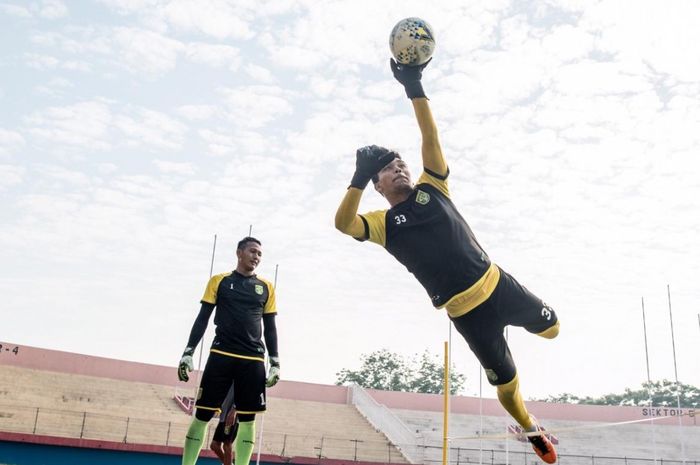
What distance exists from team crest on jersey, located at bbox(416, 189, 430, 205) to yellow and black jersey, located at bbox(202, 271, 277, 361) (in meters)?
2.73

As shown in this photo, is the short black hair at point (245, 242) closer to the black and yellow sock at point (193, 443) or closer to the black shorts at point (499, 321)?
the black and yellow sock at point (193, 443)

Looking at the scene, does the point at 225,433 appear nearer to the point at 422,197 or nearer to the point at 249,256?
the point at 249,256

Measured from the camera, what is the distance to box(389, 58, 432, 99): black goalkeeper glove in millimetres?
4266

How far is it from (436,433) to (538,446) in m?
27.9

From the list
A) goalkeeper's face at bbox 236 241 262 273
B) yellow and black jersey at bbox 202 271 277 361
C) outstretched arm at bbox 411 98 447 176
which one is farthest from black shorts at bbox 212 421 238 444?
outstretched arm at bbox 411 98 447 176

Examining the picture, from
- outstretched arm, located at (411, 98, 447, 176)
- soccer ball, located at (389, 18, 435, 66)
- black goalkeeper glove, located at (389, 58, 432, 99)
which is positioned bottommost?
outstretched arm, located at (411, 98, 447, 176)

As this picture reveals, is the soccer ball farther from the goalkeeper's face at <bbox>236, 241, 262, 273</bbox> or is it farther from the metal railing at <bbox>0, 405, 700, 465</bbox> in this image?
the metal railing at <bbox>0, 405, 700, 465</bbox>

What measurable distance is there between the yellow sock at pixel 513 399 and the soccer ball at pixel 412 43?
7.82ft

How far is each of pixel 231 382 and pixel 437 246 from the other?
3018 millimetres

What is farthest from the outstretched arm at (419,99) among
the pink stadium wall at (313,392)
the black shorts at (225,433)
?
the pink stadium wall at (313,392)

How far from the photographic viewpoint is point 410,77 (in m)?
4.28

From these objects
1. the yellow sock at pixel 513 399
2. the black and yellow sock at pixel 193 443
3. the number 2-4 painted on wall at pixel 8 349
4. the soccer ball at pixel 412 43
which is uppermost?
the number 2-4 painted on wall at pixel 8 349

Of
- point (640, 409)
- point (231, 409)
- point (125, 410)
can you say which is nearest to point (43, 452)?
point (125, 410)

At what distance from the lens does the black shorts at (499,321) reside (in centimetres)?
443
